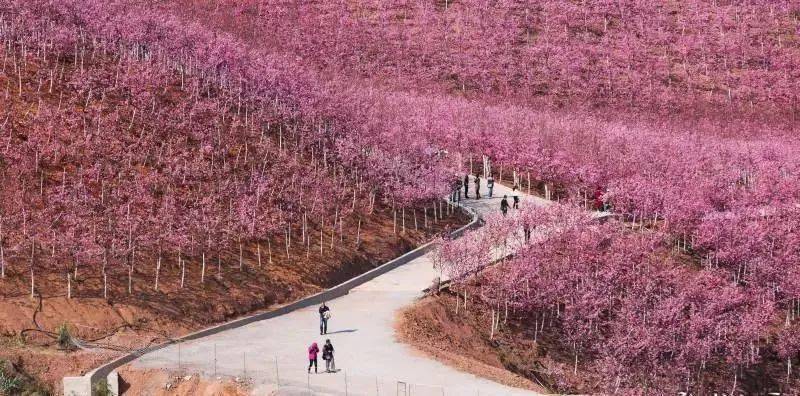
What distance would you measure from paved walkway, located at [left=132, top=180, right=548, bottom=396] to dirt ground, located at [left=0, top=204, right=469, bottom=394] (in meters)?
2.14

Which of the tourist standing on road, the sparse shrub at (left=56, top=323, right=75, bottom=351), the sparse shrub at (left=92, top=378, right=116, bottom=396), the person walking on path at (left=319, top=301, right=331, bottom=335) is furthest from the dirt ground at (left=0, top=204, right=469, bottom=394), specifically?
the tourist standing on road

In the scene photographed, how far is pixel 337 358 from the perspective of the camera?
1662 inches

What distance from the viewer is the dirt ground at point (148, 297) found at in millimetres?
41884

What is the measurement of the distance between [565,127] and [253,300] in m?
59.9

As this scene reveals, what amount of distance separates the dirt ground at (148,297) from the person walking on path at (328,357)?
895cm

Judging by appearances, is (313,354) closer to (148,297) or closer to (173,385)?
(173,385)

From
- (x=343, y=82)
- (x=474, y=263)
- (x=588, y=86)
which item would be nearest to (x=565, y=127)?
(x=343, y=82)

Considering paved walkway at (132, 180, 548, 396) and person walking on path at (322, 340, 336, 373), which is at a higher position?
person walking on path at (322, 340, 336, 373)

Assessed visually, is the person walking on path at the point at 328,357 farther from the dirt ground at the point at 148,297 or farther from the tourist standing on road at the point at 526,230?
the tourist standing on road at the point at 526,230

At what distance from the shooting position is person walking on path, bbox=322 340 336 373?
39156mm

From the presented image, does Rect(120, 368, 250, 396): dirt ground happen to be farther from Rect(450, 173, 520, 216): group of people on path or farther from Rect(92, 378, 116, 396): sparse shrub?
Rect(450, 173, 520, 216): group of people on path

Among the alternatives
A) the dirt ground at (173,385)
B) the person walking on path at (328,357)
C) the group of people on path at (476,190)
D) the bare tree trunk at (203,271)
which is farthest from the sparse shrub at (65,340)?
the group of people on path at (476,190)

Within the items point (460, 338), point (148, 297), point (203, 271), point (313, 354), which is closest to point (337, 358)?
point (313, 354)

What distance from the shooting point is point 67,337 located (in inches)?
1663
